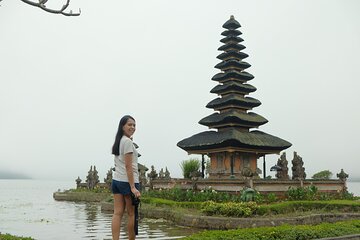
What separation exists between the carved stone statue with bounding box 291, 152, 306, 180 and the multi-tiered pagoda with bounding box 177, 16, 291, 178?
329 cm

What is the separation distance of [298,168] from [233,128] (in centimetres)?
629

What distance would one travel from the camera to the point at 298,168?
24656 millimetres

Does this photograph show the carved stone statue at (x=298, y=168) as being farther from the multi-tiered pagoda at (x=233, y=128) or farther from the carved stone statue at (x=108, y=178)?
the carved stone statue at (x=108, y=178)

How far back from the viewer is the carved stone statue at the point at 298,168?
24469mm

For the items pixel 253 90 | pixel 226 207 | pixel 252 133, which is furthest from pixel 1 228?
pixel 253 90

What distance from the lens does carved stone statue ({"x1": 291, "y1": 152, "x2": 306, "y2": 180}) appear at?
2447cm

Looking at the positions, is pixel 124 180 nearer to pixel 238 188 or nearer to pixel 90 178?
pixel 238 188

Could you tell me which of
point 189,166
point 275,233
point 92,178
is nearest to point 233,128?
point 189,166

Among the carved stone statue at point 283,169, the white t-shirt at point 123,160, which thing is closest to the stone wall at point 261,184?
the carved stone statue at point 283,169

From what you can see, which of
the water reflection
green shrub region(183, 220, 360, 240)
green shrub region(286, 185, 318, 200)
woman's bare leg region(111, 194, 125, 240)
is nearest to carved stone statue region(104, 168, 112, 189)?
the water reflection

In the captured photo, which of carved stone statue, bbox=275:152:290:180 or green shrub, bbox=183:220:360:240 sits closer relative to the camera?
green shrub, bbox=183:220:360:240

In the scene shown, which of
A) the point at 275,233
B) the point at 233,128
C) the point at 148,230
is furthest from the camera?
the point at 233,128

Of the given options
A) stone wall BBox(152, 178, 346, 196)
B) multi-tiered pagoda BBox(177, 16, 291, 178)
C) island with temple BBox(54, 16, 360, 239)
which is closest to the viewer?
island with temple BBox(54, 16, 360, 239)

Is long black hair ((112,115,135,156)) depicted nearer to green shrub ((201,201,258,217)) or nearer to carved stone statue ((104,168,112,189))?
green shrub ((201,201,258,217))
